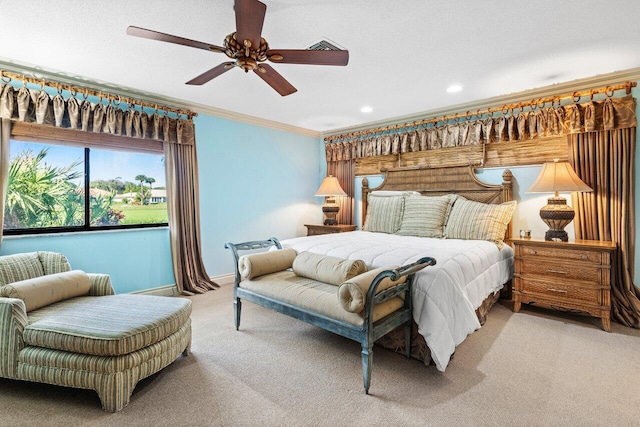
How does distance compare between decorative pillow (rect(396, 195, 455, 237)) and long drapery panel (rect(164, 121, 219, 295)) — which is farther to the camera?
long drapery panel (rect(164, 121, 219, 295))

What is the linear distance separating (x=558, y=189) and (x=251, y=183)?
12.4ft

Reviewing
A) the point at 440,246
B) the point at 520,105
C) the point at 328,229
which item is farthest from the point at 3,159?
the point at 520,105

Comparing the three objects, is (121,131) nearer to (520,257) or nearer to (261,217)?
(261,217)

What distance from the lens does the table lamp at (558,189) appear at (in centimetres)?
298

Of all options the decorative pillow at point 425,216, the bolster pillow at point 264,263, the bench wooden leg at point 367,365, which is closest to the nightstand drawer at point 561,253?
the decorative pillow at point 425,216

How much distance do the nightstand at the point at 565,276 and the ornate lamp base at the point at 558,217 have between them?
0.16 m

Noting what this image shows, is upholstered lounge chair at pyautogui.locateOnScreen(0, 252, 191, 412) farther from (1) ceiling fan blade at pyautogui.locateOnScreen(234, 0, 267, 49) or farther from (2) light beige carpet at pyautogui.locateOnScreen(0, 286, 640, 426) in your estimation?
(1) ceiling fan blade at pyautogui.locateOnScreen(234, 0, 267, 49)

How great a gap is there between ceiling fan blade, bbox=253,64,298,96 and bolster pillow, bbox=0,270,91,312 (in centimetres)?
208

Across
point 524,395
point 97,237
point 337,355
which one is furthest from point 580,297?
point 97,237

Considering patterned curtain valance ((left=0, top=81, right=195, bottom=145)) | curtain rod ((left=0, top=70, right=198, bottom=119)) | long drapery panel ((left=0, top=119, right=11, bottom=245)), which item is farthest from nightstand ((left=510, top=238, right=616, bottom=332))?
long drapery panel ((left=0, top=119, right=11, bottom=245))

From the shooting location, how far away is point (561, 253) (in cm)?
291

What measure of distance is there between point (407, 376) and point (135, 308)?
6.22 ft

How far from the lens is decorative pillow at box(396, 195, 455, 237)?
11.9ft

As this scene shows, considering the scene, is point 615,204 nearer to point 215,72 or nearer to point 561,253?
point 561,253
